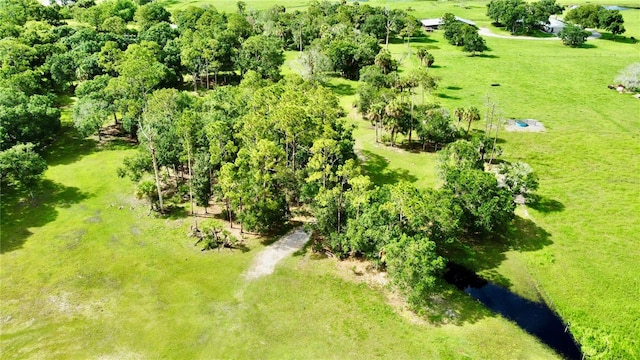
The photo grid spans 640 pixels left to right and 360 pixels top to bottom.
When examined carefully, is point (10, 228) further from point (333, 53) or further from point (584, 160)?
point (584, 160)

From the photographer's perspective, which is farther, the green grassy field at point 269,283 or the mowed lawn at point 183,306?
the green grassy field at point 269,283

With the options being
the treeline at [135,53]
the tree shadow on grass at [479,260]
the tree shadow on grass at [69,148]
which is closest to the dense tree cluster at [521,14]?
the treeline at [135,53]

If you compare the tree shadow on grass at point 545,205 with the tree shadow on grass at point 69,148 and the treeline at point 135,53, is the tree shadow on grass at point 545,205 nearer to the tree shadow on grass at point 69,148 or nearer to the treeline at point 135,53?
the treeline at point 135,53

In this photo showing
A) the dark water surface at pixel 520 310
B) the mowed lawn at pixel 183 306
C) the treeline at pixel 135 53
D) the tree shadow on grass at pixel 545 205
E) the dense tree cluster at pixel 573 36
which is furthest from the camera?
the dense tree cluster at pixel 573 36

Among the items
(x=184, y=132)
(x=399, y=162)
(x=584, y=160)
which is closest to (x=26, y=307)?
(x=184, y=132)

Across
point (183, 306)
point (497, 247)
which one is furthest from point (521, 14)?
point (183, 306)

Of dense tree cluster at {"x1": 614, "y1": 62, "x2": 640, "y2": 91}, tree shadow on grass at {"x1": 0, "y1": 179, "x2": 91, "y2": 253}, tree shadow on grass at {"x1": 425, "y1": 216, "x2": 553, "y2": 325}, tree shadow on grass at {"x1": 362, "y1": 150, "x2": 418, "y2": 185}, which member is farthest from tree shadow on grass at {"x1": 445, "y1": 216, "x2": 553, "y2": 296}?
dense tree cluster at {"x1": 614, "y1": 62, "x2": 640, "y2": 91}
